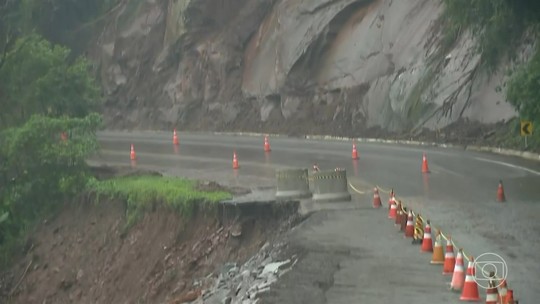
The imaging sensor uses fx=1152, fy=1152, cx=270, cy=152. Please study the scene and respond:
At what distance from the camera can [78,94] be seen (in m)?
41.0

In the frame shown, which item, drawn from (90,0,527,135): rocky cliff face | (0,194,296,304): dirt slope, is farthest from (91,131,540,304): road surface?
(90,0,527,135): rocky cliff face

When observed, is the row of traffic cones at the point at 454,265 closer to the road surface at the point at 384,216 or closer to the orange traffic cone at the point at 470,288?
the orange traffic cone at the point at 470,288

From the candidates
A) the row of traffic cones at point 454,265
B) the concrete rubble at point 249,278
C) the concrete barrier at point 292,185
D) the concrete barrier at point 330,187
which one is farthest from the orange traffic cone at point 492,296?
the concrete barrier at point 292,185

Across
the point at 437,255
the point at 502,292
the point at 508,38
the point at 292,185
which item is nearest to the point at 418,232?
the point at 437,255

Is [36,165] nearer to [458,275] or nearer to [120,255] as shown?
[120,255]

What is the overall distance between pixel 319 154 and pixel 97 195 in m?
8.26

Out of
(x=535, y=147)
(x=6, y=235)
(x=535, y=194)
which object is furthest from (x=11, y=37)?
(x=535, y=194)

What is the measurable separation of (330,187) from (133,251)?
5.84 m

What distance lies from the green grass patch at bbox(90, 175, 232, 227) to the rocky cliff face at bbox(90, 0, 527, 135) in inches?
497

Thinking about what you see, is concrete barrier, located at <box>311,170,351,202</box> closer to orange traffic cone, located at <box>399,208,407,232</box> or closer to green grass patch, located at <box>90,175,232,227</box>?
green grass patch, located at <box>90,175,232,227</box>

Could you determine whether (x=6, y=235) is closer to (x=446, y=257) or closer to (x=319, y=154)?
(x=319, y=154)

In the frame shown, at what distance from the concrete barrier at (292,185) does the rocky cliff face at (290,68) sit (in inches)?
572

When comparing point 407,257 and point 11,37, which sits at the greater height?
point 11,37

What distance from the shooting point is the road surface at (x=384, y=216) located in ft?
47.3
